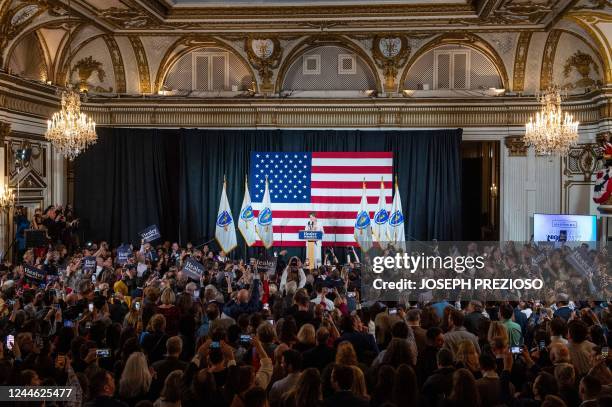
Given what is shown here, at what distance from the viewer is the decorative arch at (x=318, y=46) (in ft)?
56.2

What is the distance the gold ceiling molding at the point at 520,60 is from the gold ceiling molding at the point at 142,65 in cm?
1064

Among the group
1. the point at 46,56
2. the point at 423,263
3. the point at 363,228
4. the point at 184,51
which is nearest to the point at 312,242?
the point at 363,228

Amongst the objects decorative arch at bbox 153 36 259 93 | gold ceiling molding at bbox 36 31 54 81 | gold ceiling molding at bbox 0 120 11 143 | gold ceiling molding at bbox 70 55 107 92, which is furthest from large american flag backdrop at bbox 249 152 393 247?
gold ceiling molding at bbox 0 120 11 143

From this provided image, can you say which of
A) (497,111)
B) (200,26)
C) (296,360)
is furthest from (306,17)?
(296,360)

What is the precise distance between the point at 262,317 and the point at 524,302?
3999 millimetres

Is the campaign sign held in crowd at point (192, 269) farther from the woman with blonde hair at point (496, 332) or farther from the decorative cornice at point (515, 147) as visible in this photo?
the decorative cornice at point (515, 147)

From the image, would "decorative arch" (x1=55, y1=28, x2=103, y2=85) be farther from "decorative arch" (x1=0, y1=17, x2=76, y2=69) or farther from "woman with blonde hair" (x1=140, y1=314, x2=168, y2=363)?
"woman with blonde hair" (x1=140, y1=314, x2=168, y2=363)

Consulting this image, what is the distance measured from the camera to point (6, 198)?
13.4 meters

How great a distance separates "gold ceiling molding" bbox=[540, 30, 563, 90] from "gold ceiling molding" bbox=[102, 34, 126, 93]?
12103 millimetres

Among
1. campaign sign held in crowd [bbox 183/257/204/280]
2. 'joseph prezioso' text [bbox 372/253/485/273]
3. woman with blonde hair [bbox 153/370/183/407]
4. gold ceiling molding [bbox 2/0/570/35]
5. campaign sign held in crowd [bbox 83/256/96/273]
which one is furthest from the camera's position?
gold ceiling molding [bbox 2/0/570/35]

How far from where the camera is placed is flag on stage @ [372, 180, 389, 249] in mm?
16125

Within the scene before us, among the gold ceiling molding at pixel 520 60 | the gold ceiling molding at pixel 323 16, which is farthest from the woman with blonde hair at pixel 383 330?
the gold ceiling molding at pixel 520 60

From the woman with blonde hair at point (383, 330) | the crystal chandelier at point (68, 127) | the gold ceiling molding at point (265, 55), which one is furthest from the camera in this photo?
the gold ceiling molding at point (265, 55)

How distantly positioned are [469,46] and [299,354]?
48.2ft
